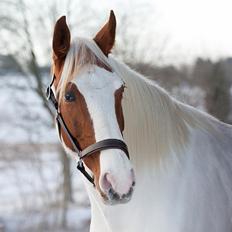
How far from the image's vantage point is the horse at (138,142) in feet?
6.80

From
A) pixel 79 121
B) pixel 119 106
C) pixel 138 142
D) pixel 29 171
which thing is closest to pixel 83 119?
pixel 79 121

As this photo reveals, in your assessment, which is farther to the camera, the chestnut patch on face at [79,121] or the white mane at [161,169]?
the white mane at [161,169]

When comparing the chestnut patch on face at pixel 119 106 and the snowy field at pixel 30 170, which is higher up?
the chestnut patch on face at pixel 119 106

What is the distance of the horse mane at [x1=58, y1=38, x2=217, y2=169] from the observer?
2.30 metres

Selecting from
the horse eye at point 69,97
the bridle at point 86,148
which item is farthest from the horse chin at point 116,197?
the horse eye at point 69,97

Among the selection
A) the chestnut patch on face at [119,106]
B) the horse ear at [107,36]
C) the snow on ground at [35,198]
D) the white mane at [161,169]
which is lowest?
the snow on ground at [35,198]

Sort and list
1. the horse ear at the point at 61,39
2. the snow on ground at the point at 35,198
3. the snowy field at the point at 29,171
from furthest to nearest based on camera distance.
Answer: the snowy field at the point at 29,171 < the snow on ground at the point at 35,198 < the horse ear at the point at 61,39

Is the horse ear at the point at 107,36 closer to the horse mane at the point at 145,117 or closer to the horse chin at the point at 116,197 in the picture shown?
the horse mane at the point at 145,117

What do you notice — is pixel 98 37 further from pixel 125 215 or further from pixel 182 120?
pixel 125 215

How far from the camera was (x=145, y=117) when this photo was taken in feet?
7.66

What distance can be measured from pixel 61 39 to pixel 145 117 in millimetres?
547

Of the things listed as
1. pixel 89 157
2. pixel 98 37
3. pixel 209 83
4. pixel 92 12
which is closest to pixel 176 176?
pixel 89 157

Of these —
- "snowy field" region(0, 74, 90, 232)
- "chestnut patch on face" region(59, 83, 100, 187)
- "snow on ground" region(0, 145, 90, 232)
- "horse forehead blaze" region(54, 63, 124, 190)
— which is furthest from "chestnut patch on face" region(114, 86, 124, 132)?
"snowy field" region(0, 74, 90, 232)

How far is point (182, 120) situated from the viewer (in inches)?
97.0
